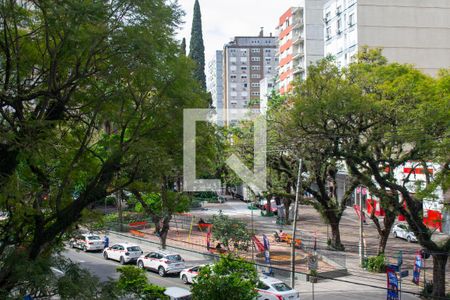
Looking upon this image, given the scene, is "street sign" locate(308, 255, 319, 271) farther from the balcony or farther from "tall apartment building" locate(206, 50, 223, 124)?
"tall apartment building" locate(206, 50, 223, 124)

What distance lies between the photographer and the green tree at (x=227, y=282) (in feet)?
42.9

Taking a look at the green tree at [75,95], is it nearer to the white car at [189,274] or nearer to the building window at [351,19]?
the white car at [189,274]

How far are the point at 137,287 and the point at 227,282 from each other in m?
3.73

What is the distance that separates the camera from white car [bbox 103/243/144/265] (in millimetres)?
25297

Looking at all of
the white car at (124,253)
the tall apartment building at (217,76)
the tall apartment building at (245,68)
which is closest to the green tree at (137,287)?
the white car at (124,253)

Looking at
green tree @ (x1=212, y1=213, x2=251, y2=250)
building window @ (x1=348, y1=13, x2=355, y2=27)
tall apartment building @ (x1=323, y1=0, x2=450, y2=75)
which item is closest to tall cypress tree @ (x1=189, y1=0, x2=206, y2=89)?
building window @ (x1=348, y1=13, x2=355, y2=27)

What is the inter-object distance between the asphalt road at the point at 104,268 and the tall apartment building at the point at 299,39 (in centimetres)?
2665

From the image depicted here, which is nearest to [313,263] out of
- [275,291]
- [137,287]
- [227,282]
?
[275,291]

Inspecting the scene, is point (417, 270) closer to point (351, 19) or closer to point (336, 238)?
point (336, 238)

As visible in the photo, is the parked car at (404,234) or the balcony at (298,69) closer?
the parked car at (404,234)

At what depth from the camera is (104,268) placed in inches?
953

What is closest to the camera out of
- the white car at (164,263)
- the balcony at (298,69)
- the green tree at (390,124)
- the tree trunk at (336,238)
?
the green tree at (390,124)

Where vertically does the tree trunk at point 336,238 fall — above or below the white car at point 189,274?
above

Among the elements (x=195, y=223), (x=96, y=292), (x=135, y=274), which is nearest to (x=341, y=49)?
(x=195, y=223)
